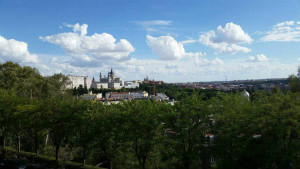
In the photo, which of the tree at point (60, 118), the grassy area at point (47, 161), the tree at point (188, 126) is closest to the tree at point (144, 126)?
the tree at point (188, 126)

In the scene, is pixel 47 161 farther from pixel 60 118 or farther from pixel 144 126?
pixel 144 126

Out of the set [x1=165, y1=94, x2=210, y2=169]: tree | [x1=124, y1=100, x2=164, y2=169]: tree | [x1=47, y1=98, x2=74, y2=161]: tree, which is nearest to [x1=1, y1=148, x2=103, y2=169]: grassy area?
[x1=47, y1=98, x2=74, y2=161]: tree

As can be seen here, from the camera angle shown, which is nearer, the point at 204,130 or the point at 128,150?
the point at 204,130

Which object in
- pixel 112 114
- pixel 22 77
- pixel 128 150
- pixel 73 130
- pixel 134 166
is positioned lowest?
pixel 134 166

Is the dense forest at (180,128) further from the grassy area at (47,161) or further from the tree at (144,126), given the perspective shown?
the grassy area at (47,161)

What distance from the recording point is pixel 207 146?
1992cm

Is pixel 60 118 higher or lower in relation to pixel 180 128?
higher

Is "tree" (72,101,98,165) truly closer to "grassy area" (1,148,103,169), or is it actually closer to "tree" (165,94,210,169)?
"grassy area" (1,148,103,169)

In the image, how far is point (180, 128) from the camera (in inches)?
783

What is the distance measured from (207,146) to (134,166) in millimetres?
7965

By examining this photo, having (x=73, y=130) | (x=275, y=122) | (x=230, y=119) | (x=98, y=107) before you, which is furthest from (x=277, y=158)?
(x=73, y=130)

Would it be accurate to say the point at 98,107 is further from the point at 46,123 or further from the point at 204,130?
the point at 204,130

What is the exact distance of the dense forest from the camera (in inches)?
643

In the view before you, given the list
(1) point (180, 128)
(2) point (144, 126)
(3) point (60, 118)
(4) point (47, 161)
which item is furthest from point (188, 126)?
(4) point (47, 161)
